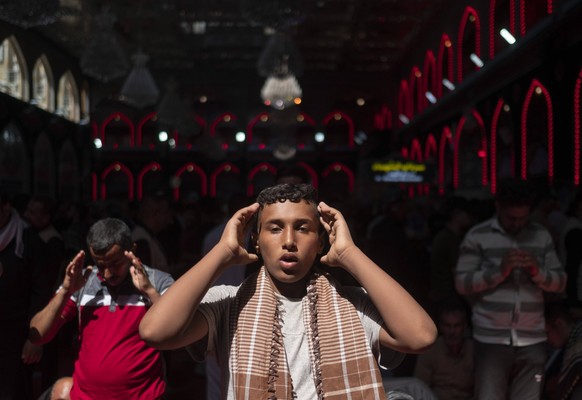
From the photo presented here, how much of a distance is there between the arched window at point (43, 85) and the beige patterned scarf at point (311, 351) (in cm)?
1961

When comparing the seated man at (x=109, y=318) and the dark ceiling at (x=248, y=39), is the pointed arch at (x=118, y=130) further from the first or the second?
the seated man at (x=109, y=318)

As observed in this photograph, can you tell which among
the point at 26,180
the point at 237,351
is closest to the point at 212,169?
the point at 26,180

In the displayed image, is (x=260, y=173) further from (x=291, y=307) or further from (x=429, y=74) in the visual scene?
(x=291, y=307)

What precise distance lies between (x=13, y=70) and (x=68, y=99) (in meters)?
5.74

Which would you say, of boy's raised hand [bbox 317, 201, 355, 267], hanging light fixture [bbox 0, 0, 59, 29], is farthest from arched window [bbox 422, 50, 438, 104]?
boy's raised hand [bbox 317, 201, 355, 267]

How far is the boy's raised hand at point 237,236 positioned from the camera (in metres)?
2.18

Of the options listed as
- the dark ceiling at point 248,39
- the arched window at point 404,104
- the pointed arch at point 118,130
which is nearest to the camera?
the dark ceiling at point 248,39

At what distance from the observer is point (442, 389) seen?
5141 millimetres

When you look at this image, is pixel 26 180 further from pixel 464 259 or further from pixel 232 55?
pixel 464 259

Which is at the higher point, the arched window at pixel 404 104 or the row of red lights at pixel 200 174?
the arched window at pixel 404 104

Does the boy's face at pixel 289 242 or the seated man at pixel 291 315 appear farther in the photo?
the boy's face at pixel 289 242

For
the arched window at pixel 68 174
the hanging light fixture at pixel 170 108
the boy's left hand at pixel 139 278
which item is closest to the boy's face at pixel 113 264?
the boy's left hand at pixel 139 278

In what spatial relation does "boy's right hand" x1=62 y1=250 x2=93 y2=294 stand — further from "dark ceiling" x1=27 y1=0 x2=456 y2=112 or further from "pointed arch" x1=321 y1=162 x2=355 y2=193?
"pointed arch" x1=321 y1=162 x2=355 y2=193

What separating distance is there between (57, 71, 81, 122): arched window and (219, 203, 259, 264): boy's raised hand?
21.8 m
